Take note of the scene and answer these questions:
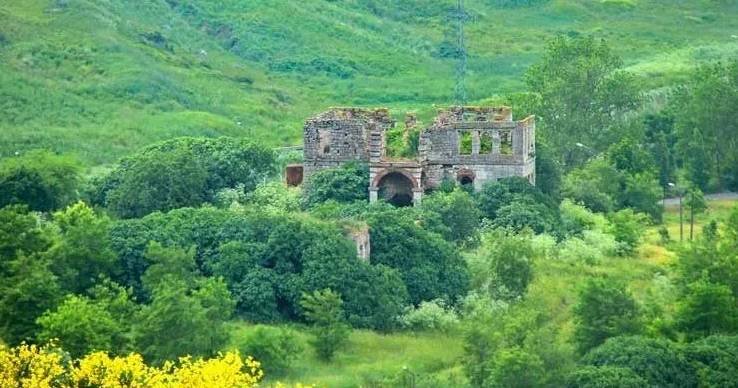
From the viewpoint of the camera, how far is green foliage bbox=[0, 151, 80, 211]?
191ft

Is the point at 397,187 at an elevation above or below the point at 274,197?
above

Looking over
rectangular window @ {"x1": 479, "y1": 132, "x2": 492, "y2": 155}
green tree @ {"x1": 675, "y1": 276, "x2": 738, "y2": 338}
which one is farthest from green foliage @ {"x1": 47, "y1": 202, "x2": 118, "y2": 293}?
rectangular window @ {"x1": 479, "y1": 132, "x2": 492, "y2": 155}

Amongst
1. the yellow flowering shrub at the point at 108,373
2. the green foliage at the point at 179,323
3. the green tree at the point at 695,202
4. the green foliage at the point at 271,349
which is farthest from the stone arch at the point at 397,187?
the yellow flowering shrub at the point at 108,373

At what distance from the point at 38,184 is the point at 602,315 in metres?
17.4

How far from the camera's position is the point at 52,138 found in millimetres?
74625

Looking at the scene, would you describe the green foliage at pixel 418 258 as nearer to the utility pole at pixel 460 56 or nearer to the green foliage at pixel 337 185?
the green foliage at pixel 337 185

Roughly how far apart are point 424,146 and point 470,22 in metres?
44.8

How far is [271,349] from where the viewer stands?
46250 mm

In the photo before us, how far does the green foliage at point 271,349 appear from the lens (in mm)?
46094

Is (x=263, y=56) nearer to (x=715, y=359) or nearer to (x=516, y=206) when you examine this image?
(x=516, y=206)

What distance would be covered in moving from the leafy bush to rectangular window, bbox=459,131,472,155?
36.1ft

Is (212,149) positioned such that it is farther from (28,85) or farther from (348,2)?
(348,2)

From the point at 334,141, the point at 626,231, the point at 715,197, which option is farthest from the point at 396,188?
A: the point at 715,197

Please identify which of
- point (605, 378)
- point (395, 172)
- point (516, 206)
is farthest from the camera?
point (395, 172)
